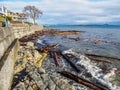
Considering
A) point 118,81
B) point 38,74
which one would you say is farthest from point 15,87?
point 118,81

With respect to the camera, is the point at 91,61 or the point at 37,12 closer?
the point at 91,61

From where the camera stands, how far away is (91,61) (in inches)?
966

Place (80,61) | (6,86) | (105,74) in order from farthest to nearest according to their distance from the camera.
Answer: (80,61)
(105,74)
(6,86)

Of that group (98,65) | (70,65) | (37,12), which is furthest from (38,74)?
(37,12)

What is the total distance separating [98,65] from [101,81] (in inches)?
218

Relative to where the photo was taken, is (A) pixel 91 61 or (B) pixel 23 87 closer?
(B) pixel 23 87

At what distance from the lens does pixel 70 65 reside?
73.5ft

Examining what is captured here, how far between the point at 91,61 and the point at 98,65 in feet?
5.54

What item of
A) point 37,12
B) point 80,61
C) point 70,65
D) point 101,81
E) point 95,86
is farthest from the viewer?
point 37,12

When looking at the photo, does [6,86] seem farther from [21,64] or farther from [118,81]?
[118,81]

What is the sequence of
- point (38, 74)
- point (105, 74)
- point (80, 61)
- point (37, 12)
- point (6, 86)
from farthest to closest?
1. point (37, 12)
2. point (80, 61)
3. point (105, 74)
4. point (38, 74)
5. point (6, 86)

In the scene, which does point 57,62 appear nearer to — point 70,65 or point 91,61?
point 70,65

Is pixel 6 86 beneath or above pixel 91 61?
above

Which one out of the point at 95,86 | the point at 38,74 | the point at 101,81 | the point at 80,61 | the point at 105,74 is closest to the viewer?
the point at 38,74
